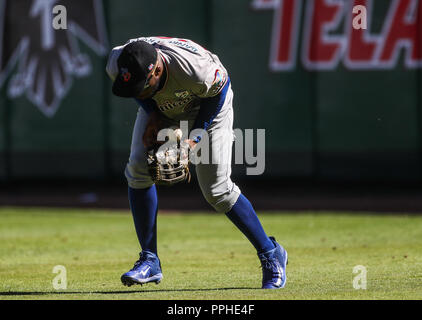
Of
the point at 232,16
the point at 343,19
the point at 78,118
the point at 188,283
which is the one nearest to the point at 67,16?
the point at 78,118

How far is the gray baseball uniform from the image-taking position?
518 cm

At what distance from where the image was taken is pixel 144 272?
5535 millimetres

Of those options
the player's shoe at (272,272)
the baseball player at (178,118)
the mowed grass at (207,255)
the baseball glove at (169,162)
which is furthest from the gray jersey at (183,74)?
the mowed grass at (207,255)

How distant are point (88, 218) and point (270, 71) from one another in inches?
191

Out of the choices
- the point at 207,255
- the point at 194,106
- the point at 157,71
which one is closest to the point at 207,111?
the point at 194,106

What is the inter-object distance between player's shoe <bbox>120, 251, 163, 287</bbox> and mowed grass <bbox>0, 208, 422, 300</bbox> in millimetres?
74

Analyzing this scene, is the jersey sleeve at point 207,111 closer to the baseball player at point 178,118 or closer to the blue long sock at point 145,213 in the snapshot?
the baseball player at point 178,118

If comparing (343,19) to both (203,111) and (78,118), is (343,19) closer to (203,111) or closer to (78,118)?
(78,118)

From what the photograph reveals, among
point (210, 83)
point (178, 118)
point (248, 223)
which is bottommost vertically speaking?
point (248, 223)

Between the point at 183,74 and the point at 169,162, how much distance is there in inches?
23.0

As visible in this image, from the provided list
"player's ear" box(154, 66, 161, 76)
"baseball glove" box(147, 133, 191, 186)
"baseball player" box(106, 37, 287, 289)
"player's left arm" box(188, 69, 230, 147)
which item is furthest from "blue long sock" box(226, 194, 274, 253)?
"player's ear" box(154, 66, 161, 76)

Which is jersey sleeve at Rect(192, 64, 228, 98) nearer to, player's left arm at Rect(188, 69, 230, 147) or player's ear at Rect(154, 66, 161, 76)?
player's left arm at Rect(188, 69, 230, 147)

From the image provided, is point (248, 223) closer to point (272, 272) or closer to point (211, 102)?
point (272, 272)
